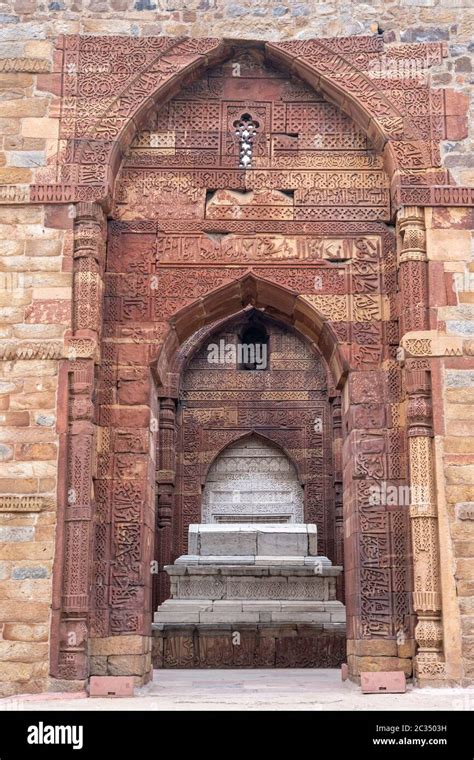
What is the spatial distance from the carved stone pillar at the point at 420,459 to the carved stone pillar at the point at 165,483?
6.86 metres

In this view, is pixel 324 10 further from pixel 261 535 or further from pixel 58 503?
pixel 261 535

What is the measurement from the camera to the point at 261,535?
12.4 meters

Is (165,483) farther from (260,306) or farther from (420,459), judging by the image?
(420,459)

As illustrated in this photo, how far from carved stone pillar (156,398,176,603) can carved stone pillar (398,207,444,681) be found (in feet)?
22.5

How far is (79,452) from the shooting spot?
295 inches

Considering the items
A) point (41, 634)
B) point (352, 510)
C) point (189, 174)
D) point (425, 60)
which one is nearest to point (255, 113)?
point (189, 174)

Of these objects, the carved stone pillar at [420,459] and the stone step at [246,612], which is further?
the stone step at [246,612]

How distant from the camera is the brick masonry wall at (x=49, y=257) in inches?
285

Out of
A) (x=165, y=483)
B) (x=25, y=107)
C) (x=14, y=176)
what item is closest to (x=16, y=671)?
(x=14, y=176)

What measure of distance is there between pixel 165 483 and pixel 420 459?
705 cm

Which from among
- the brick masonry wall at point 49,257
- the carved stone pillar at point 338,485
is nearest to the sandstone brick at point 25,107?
the brick masonry wall at point 49,257

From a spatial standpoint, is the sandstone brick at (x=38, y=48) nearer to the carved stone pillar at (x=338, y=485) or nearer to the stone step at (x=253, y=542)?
the stone step at (x=253, y=542)

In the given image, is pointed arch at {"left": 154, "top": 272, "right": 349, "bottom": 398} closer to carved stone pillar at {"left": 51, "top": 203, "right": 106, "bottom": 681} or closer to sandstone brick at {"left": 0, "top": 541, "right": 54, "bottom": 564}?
carved stone pillar at {"left": 51, "top": 203, "right": 106, "bottom": 681}

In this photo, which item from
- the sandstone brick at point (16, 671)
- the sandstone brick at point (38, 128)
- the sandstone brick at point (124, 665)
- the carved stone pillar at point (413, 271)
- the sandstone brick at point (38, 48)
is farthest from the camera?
the sandstone brick at point (38, 48)
